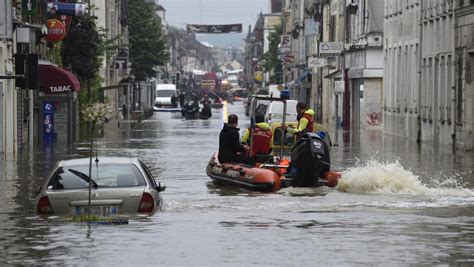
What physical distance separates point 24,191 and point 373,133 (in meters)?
44.9

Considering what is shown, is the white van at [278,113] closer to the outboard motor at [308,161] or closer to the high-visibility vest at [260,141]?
the high-visibility vest at [260,141]

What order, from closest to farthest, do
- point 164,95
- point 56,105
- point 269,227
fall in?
point 269,227 < point 56,105 < point 164,95

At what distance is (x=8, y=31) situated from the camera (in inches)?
1335

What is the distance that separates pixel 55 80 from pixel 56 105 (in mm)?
2944

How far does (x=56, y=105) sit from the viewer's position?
55.1 metres

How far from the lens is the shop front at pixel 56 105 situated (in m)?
52.2

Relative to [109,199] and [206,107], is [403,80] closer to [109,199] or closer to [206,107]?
[206,107]

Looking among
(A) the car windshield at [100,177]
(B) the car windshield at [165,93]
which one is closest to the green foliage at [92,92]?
(A) the car windshield at [100,177]

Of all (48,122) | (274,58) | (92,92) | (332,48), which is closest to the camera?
(48,122)

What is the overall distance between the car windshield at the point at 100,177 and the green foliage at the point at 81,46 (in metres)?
43.8

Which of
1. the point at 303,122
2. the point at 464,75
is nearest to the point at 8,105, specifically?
the point at 464,75

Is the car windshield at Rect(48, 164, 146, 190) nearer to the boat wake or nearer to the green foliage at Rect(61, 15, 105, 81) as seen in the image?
the boat wake

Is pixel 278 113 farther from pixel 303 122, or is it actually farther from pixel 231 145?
pixel 231 145

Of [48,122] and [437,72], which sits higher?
[437,72]
